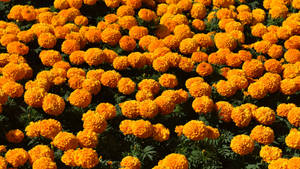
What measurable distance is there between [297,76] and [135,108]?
2485mm

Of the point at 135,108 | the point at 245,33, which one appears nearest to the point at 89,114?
the point at 135,108

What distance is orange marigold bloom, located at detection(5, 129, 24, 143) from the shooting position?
5391 mm

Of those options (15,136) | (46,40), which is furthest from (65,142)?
(46,40)

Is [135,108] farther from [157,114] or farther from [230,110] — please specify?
[230,110]

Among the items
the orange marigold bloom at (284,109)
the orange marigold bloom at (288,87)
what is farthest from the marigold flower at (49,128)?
the orange marigold bloom at (288,87)

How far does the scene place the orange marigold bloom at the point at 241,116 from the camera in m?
5.87

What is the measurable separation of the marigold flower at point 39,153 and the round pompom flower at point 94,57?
5.91ft

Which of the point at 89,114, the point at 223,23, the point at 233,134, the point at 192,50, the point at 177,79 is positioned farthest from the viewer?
the point at 223,23

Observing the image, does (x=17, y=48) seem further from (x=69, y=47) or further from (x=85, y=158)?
(x=85, y=158)

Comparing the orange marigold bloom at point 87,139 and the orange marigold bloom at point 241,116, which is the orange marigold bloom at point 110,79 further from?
the orange marigold bloom at point 241,116

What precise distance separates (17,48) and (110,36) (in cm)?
135

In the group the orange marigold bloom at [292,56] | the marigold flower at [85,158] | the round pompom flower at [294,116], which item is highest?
the orange marigold bloom at [292,56]

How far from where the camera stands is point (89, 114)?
5598 millimetres

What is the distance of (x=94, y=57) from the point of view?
6586mm
